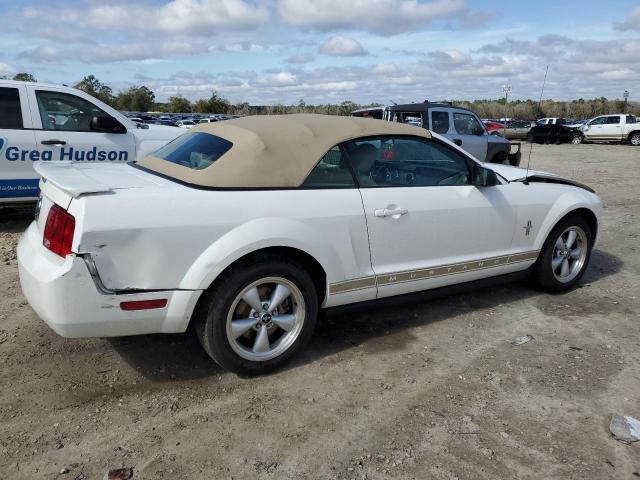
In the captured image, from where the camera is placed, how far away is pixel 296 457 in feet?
8.72

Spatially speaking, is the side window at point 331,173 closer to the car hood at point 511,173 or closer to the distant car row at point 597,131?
Answer: the car hood at point 511,173

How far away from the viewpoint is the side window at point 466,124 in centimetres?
1205

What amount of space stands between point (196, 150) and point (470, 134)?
9692 millimetres

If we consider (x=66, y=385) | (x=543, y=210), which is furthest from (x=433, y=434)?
(x=543, y=210)

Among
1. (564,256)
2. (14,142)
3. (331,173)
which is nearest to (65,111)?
(14,142)

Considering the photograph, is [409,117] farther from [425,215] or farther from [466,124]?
[425,215]

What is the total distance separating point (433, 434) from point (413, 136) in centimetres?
215

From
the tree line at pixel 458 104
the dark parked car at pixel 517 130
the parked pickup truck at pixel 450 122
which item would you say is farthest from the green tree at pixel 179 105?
the parked pickup truck at pixel 450 122

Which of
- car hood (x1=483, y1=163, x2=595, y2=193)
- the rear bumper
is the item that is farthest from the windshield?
car hood (x1=483, y1=163, x2=595, y2=193)

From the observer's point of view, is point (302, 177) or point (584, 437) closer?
point (584, 437)

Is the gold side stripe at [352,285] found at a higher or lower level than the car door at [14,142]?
lower

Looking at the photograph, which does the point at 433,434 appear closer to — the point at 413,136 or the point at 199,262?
the point at 199,262

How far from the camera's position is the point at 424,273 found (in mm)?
3943

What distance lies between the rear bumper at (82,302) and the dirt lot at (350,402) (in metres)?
0.46
